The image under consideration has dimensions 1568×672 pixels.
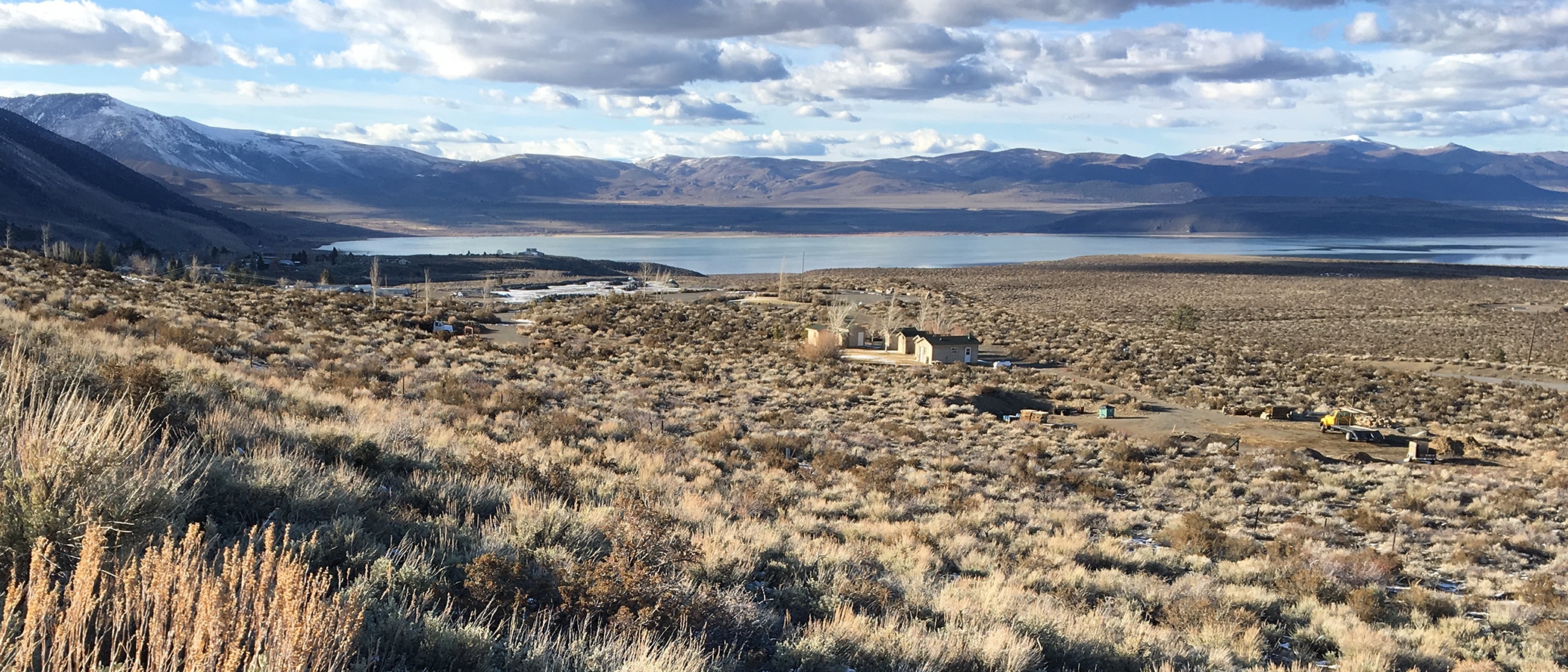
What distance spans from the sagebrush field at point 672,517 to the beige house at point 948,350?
14.7 feet

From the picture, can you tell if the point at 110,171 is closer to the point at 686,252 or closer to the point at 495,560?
the point at 686,252

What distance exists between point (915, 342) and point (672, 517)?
97.7 feet

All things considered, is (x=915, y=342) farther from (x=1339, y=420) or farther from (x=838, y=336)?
(x=1339, y=420)

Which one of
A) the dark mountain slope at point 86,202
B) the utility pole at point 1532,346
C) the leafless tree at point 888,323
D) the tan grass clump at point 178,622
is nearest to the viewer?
the tan grass clump at point 178,622

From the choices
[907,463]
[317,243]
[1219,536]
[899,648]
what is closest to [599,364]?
[907,463]

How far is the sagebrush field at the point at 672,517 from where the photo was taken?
360 cm

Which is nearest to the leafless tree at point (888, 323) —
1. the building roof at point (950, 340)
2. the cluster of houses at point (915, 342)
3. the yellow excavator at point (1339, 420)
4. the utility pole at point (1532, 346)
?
the cluster of houses at point (915, 342)

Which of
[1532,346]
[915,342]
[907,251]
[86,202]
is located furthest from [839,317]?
[907,251]

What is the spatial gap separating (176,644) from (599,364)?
25.3m

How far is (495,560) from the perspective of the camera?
4.63m

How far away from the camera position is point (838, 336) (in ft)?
120

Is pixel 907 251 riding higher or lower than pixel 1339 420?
higher

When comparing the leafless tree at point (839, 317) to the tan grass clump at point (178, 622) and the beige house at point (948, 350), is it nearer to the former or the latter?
the beige house at point (948, 350)

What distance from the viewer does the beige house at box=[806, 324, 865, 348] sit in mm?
35875
